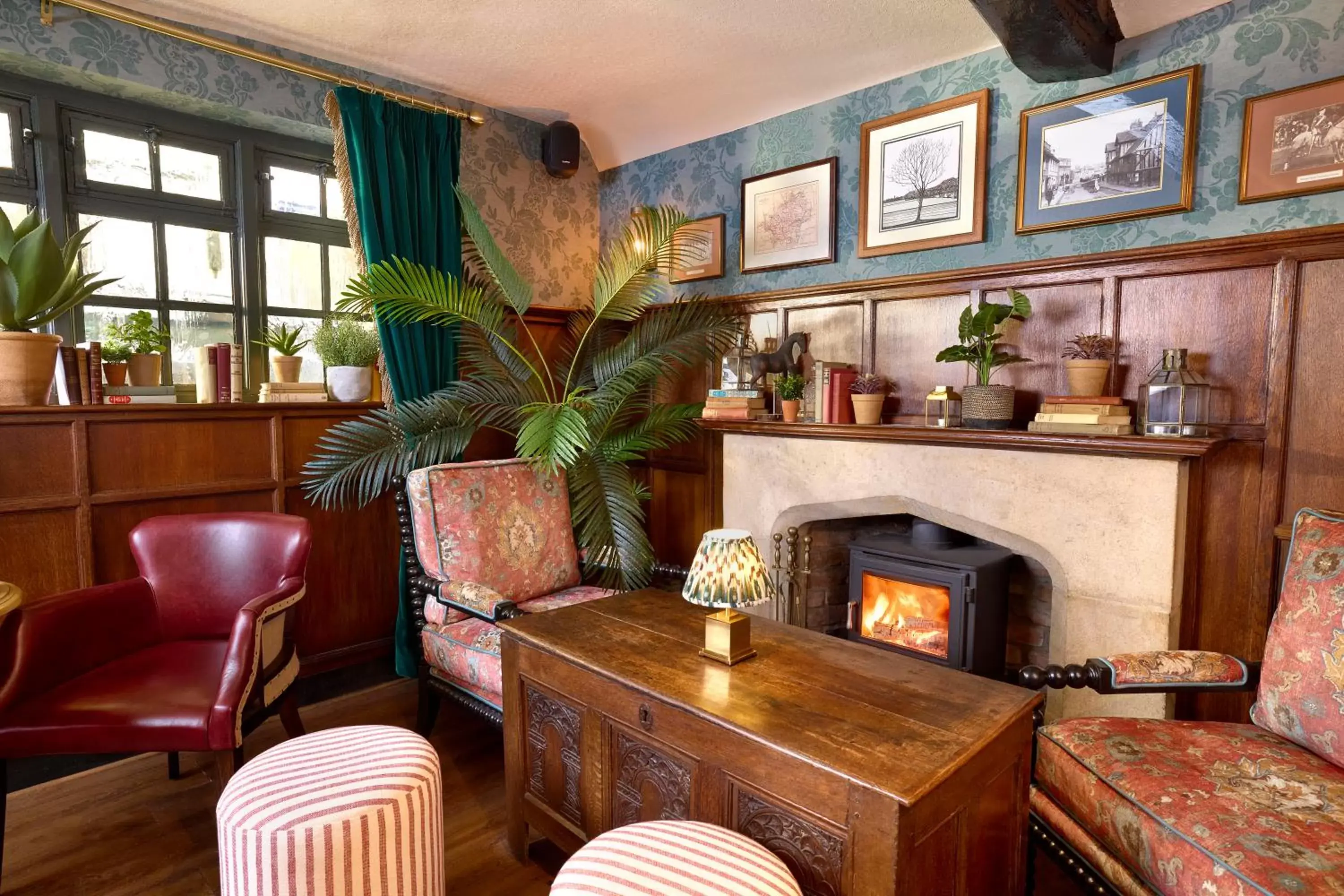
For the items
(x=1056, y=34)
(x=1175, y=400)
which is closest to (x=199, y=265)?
(x=1056, y=34)

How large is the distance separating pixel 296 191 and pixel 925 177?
8.40 feet

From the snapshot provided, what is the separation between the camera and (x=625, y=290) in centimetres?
307

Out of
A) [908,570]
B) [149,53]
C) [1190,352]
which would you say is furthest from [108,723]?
[1190,352]

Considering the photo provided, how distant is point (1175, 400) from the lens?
2117 mm

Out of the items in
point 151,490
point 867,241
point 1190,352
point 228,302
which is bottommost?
point 151,490

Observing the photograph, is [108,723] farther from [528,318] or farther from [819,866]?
[528,318]

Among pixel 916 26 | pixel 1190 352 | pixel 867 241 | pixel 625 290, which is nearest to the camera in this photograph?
pixel 1190 352

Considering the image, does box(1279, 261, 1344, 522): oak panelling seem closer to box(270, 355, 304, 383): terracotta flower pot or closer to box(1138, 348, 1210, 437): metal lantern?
box(1138, 348, 1210, 437): metal lantern

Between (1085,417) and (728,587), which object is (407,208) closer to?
(728,587)

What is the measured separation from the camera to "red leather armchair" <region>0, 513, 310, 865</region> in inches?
70.0

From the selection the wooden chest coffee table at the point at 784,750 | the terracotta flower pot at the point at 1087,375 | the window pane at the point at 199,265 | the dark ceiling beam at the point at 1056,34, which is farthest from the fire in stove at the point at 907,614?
the window pane at the point at 199,265

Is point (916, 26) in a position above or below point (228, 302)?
above

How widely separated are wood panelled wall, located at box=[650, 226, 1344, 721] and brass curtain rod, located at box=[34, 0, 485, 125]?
7.26 ft

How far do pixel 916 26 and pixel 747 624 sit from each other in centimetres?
208
